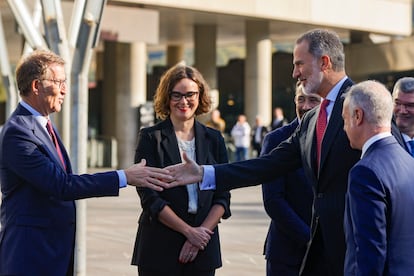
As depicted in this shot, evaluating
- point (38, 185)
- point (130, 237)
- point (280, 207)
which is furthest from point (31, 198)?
point (130, 237)

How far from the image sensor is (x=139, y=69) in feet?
113

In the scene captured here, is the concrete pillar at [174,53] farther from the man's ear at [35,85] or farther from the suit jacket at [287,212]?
the man's ear at [35,85]

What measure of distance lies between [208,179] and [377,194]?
5.82 feet

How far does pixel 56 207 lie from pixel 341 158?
5.22 ft

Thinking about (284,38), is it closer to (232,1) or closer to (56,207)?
(232,1)

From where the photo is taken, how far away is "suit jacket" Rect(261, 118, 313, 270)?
6.32m

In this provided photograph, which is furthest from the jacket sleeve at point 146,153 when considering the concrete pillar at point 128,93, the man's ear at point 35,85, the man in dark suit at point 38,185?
the concrete pillar at point 128,93

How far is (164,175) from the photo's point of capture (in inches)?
230

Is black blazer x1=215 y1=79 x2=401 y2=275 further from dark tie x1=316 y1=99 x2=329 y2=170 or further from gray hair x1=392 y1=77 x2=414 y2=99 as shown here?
gray hair x1=392 y1=77 x2=414 y2=99

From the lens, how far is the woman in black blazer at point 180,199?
617cm

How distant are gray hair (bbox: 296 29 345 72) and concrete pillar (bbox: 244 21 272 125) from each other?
31.2m

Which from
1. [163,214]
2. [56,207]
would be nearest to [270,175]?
[163,214]

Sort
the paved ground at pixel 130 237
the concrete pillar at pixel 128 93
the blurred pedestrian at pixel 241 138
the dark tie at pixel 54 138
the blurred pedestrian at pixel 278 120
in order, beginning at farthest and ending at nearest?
the concrete pillar at pixel 128 93 → the blurred pedestrian at pixel 241 138 → the blurred pedestrian at pixel 278 120 → the paved ground at pixel 130 237 → the dark tie at pixel 54 138

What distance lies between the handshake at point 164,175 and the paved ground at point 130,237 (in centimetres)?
490
